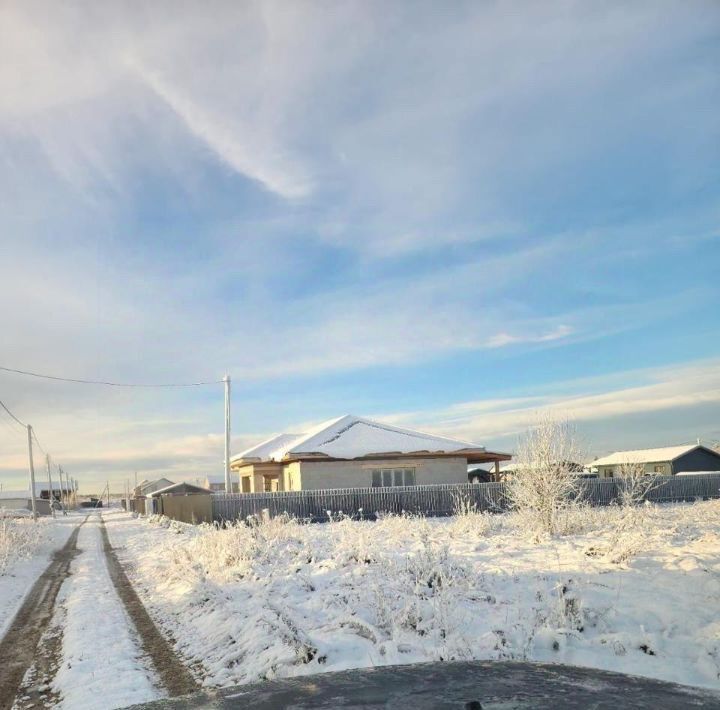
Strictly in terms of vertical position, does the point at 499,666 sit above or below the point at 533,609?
above

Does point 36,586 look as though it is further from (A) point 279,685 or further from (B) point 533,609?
(A) point 279,685

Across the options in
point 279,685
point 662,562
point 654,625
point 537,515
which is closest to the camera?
point 279,685

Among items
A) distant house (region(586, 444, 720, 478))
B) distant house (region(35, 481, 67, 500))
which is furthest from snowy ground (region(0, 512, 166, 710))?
distant house (region(35, 481, 67, 500))

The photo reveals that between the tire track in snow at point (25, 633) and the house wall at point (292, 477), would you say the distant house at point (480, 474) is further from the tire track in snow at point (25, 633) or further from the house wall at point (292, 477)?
the tire track in snow at point (25, 633)

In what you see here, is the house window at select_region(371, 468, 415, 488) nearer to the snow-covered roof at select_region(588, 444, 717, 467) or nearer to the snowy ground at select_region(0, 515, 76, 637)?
the snowy ground at select_region(0, 515, 76, 637)

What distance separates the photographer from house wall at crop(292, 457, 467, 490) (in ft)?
96.1

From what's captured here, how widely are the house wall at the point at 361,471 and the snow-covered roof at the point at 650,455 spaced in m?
26.8

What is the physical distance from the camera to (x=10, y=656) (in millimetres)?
7488

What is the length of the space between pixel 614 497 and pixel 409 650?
2507cm

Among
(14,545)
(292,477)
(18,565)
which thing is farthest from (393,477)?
(18,565)

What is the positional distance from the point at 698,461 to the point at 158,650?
2371 inches

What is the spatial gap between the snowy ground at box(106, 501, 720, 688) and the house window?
707 inches

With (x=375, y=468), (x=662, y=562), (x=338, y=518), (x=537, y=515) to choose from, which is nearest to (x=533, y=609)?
(x=662, y=562)

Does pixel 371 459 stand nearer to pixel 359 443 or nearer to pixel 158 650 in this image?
pixel 359 443
